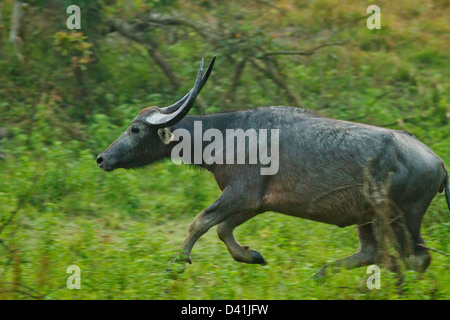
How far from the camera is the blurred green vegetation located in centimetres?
573

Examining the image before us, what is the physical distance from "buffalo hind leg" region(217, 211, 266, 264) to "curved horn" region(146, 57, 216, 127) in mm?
1015

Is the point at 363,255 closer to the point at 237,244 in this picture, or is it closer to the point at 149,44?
the point at 237,244

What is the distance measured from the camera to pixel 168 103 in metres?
9.88

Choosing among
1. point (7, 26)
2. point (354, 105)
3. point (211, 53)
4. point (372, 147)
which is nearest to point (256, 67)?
point (211, 53)

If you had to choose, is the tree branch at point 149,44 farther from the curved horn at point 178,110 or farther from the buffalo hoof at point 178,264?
the buffalo hoof at point 178,264

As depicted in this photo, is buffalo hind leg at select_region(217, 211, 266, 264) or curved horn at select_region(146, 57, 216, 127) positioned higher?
curved horn at select_region(146, 57, 216, 127)

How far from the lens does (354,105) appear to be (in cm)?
1001

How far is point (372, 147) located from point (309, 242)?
52.4 inches

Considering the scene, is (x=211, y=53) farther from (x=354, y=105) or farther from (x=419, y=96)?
(x=419, y=96)

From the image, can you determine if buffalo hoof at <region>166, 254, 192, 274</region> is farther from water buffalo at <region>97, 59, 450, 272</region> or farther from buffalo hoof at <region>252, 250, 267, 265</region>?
buffalo hoof at <region>252, 250, 267, 265</region>

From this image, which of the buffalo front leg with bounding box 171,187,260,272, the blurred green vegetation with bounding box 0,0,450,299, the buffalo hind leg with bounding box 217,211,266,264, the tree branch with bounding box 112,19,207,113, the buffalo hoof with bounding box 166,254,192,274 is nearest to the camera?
the buffalo hoof with bounding box 166,254,192,274

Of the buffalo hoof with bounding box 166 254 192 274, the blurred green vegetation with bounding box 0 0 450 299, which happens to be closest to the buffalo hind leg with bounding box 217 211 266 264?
the blurred green vegetation with bounding box 0 0 450 299

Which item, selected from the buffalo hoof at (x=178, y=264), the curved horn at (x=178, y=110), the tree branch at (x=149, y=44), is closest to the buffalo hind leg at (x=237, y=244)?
the buffalo hoof at (x=178, y=264)

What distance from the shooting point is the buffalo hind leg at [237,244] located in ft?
20.3
